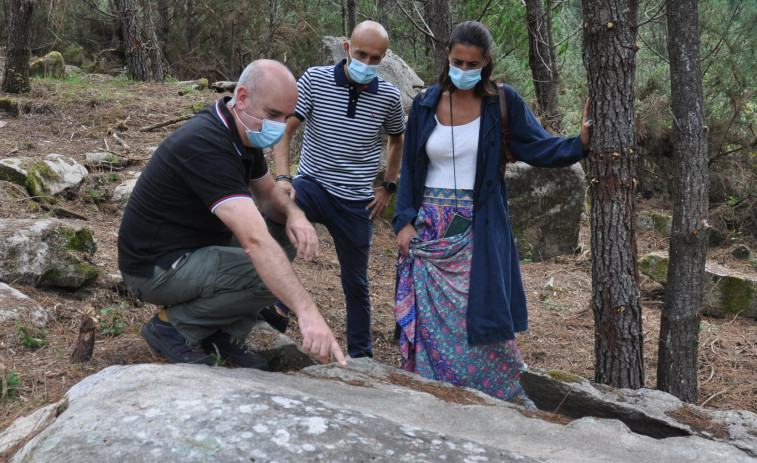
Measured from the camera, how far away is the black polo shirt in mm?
2902

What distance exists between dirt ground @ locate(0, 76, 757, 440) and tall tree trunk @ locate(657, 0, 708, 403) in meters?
0.84

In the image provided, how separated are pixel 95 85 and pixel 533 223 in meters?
7.67

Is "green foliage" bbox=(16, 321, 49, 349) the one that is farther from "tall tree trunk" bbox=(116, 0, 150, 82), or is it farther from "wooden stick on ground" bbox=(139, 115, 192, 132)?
"tall tree trunk" bbox=(116, 0, 150, 82)

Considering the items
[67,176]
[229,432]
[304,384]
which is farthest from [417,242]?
[67,176]

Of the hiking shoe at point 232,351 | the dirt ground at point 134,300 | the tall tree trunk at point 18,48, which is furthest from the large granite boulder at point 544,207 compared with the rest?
the tall tree trunk at point 18,48

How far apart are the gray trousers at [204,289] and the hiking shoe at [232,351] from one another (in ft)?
0.39

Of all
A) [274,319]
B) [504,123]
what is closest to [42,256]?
[274,319]

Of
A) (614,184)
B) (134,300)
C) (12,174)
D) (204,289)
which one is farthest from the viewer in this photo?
(12,174)

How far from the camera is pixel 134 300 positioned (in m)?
4.54

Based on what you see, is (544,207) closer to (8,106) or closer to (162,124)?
(162,124)

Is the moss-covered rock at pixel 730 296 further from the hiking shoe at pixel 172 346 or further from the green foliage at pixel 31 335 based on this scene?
the green foliage at pixel 31 335

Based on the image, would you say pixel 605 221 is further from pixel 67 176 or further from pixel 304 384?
pixel 67 176

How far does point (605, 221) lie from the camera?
369cm

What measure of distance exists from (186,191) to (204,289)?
47cm
